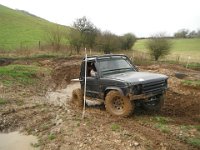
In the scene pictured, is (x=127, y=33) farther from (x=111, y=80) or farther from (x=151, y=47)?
(x=111, y=80)

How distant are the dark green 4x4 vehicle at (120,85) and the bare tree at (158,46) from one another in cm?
2518

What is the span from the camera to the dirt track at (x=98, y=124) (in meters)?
7.74

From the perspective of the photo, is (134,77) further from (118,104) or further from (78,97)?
(78,97)

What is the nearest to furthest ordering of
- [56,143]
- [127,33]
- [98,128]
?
1. [56,143]
2. [98,128]
3. [127,33]

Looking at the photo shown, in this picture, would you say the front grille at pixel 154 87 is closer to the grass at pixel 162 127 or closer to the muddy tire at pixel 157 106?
the muddy tire at pixel 157 106

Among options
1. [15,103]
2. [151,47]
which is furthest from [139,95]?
[151,47]

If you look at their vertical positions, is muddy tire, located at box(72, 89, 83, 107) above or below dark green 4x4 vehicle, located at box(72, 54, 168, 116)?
below

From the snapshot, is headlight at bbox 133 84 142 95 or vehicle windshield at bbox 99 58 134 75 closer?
headlight at bbox 133 84 142 95

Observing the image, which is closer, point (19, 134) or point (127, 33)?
point (19, 134)

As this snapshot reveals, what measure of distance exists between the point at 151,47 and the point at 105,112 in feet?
87.9

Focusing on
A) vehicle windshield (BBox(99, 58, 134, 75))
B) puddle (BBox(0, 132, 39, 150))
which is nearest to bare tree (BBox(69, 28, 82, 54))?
vehicle windshield (BBox(99, 58, 134, 75))

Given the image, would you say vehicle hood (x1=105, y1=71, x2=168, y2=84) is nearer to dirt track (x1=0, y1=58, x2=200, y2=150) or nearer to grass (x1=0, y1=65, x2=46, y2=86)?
dirt track (x1=0, y1=58, x2=200, y2=150)

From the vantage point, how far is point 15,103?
12180 mm

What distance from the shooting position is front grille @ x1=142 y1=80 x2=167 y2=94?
9.52 metres
